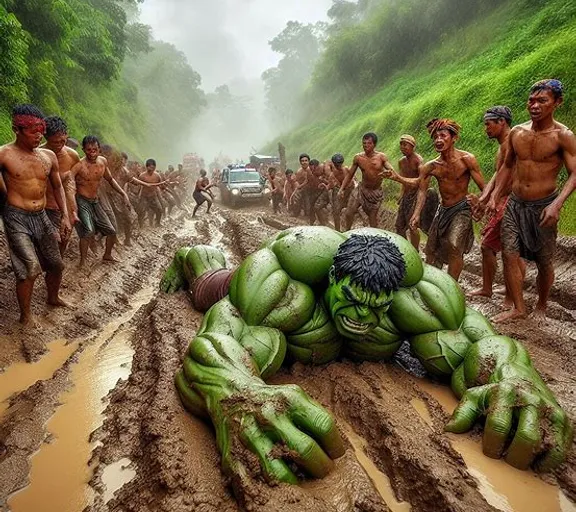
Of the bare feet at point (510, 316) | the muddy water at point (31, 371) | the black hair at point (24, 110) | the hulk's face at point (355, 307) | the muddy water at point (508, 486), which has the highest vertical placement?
the black hair at point (24, 110)

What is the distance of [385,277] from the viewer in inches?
80.7

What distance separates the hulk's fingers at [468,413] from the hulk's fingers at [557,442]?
0.93 ft

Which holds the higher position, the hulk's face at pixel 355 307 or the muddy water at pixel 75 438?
the hulk's face at pixel 355 307

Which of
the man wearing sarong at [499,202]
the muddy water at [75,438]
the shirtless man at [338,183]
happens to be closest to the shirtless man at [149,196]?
the shirtless man at [338,183]

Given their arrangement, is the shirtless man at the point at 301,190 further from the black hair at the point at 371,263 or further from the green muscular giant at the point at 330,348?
the black hair at the point at 371,263

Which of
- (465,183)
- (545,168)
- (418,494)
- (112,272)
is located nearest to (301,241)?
(418,494)

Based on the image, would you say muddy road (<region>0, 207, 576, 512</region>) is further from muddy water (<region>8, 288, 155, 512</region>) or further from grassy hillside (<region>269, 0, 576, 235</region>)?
grassy hillside (<region>269, 0, 576, 235</region>)

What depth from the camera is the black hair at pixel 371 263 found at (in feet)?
6.65

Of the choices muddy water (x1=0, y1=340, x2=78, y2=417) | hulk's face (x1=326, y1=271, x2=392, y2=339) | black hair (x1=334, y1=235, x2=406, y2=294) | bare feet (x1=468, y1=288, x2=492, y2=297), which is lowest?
bare feet (x1=468, y1=288, x2=492, y2=297)

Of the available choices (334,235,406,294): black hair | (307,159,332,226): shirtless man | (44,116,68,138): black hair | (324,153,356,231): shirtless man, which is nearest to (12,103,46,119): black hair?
(44,116,68,138): black hair

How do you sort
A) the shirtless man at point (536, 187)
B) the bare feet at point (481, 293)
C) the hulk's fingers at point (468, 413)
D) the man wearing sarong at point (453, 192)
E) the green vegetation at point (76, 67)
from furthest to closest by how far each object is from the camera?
the green vegetation at point (76, 67) → the bare feet at point (481, 293) → the man wearing sarong at point (453, 192) → the shirtless man at point (536, 187) → the hulk's fingers at point (468, 413)

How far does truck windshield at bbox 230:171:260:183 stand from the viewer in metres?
18.0

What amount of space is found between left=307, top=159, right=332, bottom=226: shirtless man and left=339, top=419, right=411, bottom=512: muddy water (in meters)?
8.38

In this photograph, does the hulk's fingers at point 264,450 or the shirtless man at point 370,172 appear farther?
the shirtless man at point 370,172
